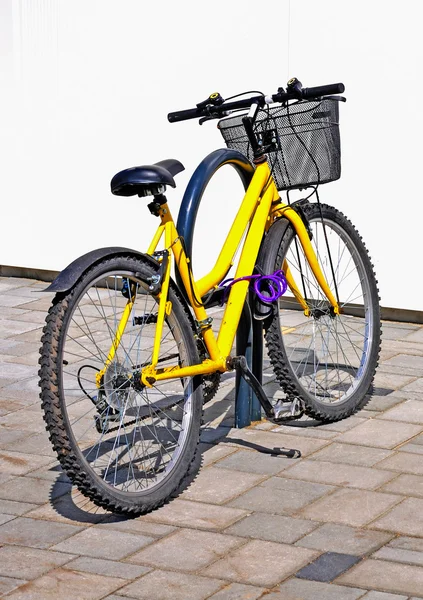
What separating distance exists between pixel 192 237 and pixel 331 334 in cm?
168

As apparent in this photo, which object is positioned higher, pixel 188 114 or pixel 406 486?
pixel 188 114

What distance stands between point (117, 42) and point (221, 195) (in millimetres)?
1182

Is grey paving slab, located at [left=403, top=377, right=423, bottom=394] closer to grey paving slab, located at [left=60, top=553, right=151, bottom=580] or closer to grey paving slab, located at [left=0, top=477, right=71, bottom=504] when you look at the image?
grey paving slab, located at [left=0, top=477, right=71, bottom=504]

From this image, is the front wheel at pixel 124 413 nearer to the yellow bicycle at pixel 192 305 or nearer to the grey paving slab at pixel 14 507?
the yellow bicycle at pixel 192 305

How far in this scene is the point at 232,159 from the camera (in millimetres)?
4742

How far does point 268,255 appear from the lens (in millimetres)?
4867

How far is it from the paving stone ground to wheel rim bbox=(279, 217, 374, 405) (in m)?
0.25

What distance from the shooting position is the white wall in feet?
22.0

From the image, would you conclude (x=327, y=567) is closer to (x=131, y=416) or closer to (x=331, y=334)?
(x=131, y=416)

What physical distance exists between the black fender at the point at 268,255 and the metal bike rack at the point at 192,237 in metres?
0.10

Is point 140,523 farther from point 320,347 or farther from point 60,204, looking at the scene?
point 60,204

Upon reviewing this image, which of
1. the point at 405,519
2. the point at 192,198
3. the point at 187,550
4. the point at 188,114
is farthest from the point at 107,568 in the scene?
the point at 188,114

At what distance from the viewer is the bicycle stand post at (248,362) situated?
5062mm

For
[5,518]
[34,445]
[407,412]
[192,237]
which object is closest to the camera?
[5,518]
